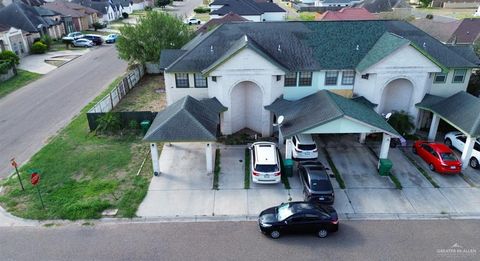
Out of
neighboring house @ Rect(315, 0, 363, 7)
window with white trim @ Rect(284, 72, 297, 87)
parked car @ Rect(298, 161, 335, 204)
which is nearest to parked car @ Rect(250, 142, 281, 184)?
parked car @ Rect(298, 161, 335, 204)

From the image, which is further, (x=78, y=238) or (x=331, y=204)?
(x=331, y=204)

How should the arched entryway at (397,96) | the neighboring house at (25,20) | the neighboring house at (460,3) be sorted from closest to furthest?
the arched entryway at (397,96) < the neighboring house at (25,20) < the neighboring house at (460,3)

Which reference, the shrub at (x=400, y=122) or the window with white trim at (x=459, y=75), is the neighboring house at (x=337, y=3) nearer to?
the window with white trim at (x=459, y=75)

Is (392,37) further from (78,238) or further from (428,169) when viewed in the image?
(78,238)

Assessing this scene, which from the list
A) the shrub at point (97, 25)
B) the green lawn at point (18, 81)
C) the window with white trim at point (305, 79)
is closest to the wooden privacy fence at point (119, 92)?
the green lawn at point (18, 81)

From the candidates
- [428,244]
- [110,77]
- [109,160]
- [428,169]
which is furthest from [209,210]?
[110,77]


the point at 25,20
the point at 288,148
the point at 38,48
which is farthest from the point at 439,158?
the point at 25,20
